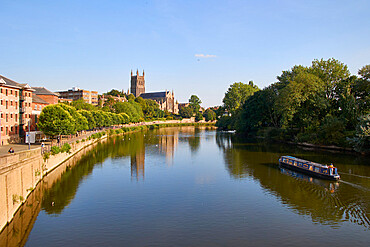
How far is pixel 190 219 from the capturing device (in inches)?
923

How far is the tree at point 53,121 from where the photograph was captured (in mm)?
51562

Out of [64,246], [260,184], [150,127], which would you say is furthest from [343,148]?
[150,127]

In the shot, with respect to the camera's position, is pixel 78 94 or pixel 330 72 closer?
pixel 330 72

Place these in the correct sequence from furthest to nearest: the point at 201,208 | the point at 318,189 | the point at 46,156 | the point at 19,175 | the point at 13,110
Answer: the point at 13,110
the point at 46,156
the point at 318,189
the point at 201,208
the point at 19,175

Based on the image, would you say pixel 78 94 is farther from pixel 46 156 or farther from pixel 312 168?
pixel 312 168

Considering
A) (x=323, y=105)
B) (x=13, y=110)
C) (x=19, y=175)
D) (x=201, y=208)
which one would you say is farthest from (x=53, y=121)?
(x=323, y=105)

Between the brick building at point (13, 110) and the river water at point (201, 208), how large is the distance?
1683 cm

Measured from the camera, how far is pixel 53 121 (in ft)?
169

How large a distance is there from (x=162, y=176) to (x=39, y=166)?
49.7 ft

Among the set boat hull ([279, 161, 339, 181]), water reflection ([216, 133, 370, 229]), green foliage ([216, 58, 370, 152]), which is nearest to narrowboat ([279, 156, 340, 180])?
boat hull ([279, 161, 339, 181])

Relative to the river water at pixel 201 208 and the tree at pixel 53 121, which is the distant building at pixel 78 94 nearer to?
the tree at pixel 53 121

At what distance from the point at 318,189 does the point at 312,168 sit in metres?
6.35

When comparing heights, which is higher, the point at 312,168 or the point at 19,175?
the point at 19,175

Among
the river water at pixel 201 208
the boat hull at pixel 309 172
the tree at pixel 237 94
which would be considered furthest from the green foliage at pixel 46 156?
the tree at pixel 237 94
